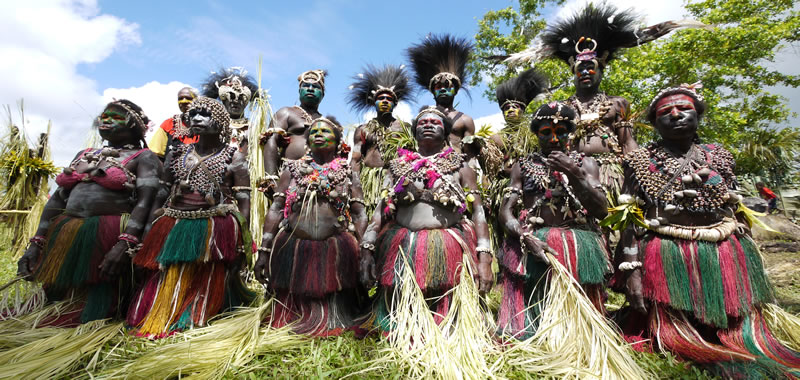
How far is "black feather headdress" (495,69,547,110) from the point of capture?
592 centimetres

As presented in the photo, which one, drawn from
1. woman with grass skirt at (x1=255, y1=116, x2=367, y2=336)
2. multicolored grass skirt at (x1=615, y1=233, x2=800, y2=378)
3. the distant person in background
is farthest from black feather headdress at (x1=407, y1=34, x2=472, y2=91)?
the distant person in background

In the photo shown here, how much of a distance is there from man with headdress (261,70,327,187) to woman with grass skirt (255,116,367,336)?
0.96 meters

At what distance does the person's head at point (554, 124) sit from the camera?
3057 mm

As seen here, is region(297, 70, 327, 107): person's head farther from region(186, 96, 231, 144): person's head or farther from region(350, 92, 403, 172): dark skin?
region(186, 96, 231, 144): person's head

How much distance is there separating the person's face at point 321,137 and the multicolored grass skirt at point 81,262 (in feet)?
5.87

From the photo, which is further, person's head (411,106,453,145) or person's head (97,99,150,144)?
person's head (97,99,150,144)

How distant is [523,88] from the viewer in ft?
19.4

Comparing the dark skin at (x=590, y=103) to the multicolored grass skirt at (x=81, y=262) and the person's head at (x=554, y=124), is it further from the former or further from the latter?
the multicolored grass skirt at (x=81, y=262)

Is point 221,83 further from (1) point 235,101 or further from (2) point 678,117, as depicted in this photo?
(2) point 678,117

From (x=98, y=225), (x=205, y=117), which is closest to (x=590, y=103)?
(x=205, y=117)

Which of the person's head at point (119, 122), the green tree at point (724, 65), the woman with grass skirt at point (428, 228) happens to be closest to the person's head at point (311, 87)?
the person's head at point (119, 122)

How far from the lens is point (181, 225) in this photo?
3.28 metres

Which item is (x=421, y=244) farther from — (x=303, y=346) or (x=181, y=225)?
(x=181, y=225)

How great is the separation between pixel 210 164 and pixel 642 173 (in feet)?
11.4
